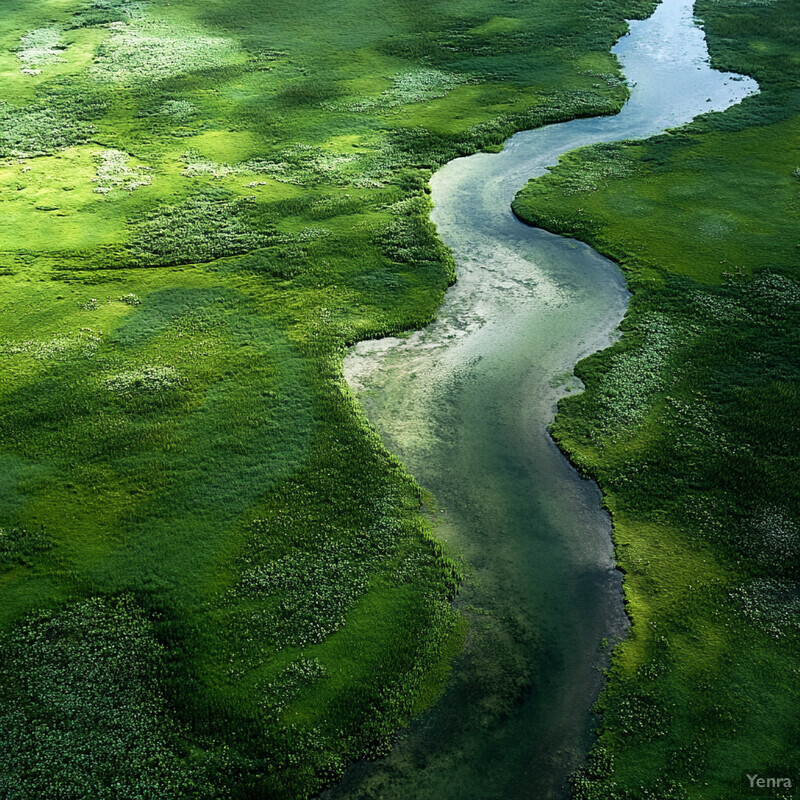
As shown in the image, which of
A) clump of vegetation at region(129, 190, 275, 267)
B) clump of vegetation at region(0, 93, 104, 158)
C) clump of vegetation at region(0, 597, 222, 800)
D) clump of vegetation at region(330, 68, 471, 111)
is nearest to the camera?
clump of vegetation at region(0, 597, 222, 800)

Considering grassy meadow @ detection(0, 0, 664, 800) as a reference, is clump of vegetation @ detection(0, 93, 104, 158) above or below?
above

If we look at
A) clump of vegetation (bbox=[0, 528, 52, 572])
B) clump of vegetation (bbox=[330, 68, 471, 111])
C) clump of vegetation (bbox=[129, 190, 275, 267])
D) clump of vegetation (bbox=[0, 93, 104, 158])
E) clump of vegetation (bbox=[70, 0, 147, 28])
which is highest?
clump of vegetation (bbox=[70, 0, 147, 28])

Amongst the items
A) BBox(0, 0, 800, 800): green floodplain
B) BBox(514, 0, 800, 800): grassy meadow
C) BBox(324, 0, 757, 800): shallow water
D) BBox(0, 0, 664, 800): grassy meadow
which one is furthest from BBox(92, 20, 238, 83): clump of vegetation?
BBox(514, 0, 800, 800): grassy meadow

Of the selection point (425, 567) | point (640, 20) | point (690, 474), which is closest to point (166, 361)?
point (425, 567)

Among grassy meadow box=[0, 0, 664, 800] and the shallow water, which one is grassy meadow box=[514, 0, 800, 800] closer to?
the shallow water

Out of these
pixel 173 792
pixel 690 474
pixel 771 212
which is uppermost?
pixel 771 212

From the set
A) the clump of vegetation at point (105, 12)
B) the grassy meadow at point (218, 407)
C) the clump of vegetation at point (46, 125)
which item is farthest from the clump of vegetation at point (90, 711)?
the clump of vegetation at point (105, 12)

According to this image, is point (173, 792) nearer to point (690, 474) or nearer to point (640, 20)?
point (690, 474)
